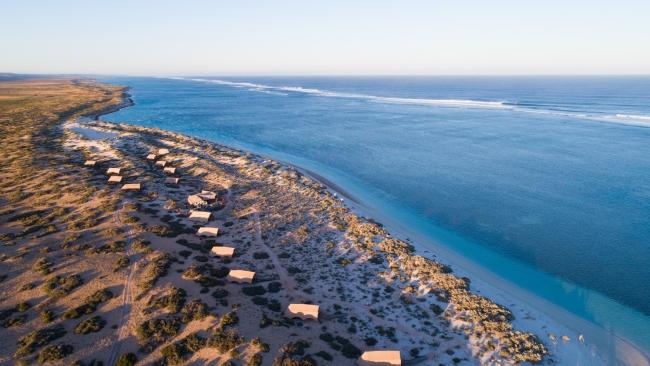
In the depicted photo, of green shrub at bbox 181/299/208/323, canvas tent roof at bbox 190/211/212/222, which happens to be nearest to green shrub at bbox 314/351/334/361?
green shrub at bbox 181/299/208/323

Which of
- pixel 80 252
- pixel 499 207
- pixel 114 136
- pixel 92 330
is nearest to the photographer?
pixel 92 330

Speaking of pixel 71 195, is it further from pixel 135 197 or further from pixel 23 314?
pixel 23 314

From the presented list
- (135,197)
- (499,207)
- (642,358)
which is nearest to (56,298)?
(135,197)

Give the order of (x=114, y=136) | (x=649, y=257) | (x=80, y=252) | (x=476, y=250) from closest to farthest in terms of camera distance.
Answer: (x=80, y=252) < (x=649, y=257) < (x=476, y=250) < (x=114, y=136)

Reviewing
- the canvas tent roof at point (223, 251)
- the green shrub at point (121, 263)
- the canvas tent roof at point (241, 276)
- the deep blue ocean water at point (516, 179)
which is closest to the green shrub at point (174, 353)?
the canvas tent roof at point (241, 276)

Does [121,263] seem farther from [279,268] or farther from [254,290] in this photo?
[279,268]

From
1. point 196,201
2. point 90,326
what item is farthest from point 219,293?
point 196,201

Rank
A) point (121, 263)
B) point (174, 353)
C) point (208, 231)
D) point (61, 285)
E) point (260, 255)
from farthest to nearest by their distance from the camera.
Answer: point (208, 231) → point (260, 255) → point (121, 263) → point (61, 285) → point (174, 353)

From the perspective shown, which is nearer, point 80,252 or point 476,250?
point 80,252
